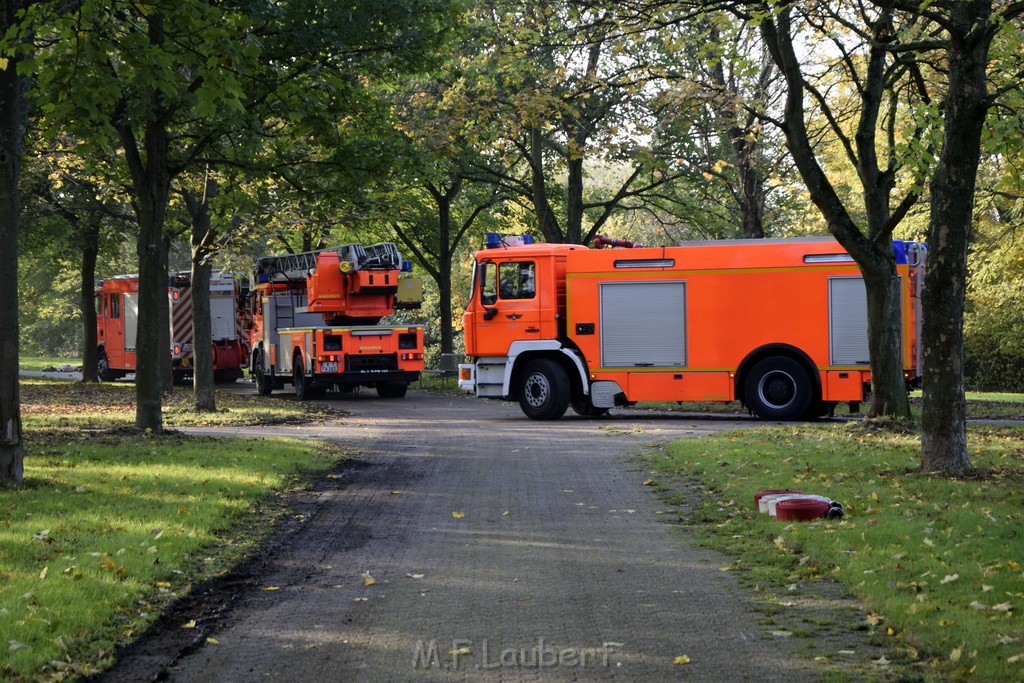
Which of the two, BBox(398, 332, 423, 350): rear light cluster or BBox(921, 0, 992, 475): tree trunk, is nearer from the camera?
BBox(921, 0, 992, 475): tree trunk

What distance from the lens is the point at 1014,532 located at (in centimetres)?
888

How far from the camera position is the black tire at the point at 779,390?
21828 millimetres

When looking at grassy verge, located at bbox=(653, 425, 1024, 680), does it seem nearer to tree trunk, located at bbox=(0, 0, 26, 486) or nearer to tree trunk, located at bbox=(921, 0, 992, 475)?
tree trunk, located at bbox=(921, 0, 992, 475)

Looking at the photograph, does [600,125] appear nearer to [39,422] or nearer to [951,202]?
[39,422]

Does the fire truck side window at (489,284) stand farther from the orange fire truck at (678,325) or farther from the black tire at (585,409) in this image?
the black tire at (585,409)

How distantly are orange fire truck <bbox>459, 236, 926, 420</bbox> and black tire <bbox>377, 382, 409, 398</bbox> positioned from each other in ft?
28.2

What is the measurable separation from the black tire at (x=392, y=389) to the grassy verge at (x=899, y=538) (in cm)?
1681

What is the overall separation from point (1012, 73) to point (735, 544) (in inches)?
381

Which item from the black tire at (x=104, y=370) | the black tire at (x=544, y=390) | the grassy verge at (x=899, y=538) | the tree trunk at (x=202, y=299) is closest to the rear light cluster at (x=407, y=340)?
the tree trunk at (x=202, y=299)

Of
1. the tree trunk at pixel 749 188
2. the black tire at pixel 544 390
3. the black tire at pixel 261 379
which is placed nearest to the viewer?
the black tire at pixel 544 390

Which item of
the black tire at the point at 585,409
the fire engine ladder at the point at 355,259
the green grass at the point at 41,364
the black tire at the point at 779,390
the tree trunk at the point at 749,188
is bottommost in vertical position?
the black tire at the point at 585,409

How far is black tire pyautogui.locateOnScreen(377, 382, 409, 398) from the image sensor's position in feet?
105

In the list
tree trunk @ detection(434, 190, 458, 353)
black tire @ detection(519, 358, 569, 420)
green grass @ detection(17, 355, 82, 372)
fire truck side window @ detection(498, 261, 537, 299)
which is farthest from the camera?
green grass @ detection(17, 355, 82, 372)

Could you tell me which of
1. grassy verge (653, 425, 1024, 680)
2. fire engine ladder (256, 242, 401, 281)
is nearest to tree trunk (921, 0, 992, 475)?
grassy verge (653, 425, 1024, 680)
